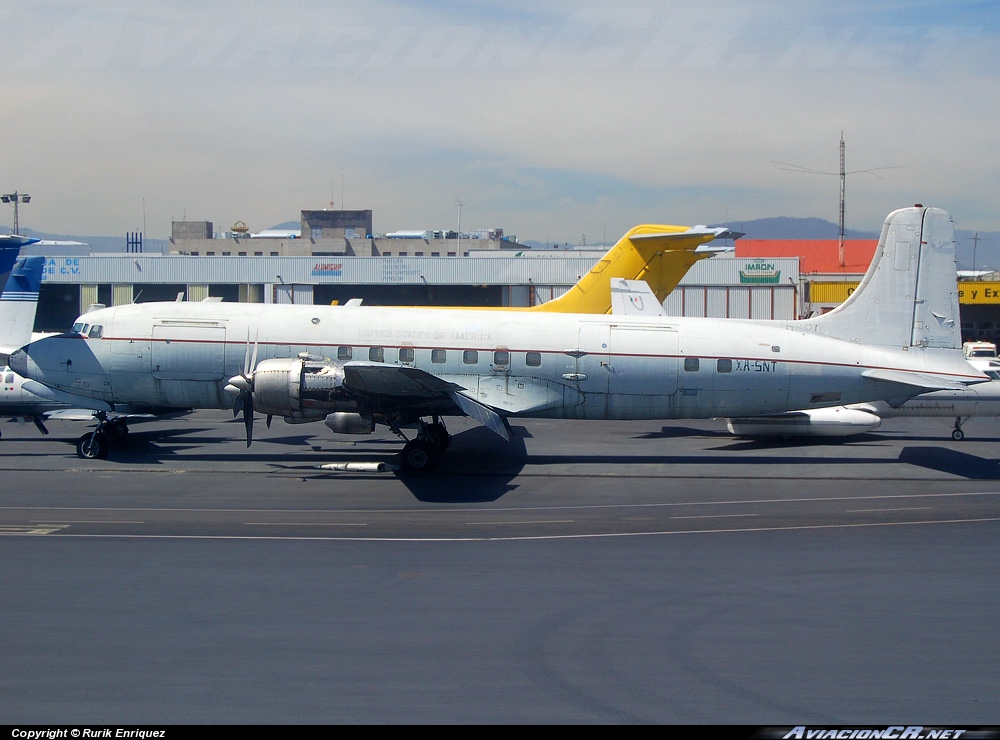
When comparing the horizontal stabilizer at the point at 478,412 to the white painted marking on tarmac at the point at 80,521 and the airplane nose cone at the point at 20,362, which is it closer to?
the white painted marking on tarmac at the point at 80,521

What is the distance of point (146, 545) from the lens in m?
13.4

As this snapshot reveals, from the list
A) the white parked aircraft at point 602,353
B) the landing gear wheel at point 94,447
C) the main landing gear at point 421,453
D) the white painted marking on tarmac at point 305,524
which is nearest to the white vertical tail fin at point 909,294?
the white parked aircraft at point 602,353

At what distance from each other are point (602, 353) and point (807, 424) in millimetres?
7913

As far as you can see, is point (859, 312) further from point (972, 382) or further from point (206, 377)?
point (206, 377)

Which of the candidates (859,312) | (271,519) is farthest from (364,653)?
(859,312)

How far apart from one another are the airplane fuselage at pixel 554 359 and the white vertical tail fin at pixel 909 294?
387 millimetres

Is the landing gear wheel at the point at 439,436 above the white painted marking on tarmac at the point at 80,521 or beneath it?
above

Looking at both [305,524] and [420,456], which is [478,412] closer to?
[420,456]

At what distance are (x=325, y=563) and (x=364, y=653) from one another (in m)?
3.89

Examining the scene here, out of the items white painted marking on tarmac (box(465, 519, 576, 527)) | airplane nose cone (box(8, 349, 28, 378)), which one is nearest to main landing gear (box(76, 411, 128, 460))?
airplane nose cone (box(8, 349, 28, 378))

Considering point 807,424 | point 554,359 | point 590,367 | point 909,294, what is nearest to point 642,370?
point 590,367

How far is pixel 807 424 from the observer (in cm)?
2497

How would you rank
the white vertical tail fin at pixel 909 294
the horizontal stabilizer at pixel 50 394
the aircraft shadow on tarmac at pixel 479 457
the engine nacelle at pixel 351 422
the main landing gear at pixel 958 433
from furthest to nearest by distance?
the main landing gear at pixel 958 433
the horizontal stabilizer at pixel 50 394
the white vertical tail fin at pixel 909 294
the engine nacelle at pixel 351 422
the aircraft shadow on tarmac at pixel 479 457

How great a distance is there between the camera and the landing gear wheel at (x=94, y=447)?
21.6m
